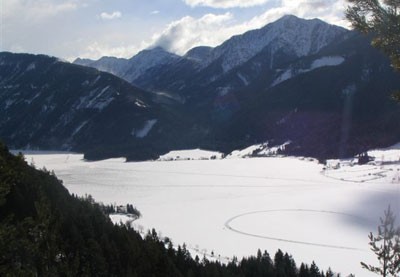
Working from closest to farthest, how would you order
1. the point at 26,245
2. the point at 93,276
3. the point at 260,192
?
1. the point at 26,245
2. the point at 93,276
3. the point at 260,192

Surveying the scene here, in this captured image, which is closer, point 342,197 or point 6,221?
point 6,221

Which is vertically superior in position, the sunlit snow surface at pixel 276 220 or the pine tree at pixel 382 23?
the pine tree at pixel 382 23

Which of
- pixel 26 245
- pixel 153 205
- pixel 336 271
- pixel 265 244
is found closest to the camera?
pixel 26 245

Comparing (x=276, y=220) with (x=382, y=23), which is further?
(x=276, y=220)

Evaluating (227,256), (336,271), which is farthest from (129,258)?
(336,271)

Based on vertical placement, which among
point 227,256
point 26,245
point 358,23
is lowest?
point 227,256

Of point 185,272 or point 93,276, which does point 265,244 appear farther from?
point 93,276

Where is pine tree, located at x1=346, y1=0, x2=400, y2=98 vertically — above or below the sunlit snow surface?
above

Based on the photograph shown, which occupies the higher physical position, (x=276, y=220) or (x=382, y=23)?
(x=382, y=23)

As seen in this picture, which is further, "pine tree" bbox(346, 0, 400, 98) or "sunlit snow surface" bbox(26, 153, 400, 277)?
"sunlit snow surface" bbox(26, 153, 400, 277)

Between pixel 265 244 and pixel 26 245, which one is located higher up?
pixel 26 245

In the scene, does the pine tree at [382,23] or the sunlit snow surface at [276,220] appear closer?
the pine tree at [382,23]
